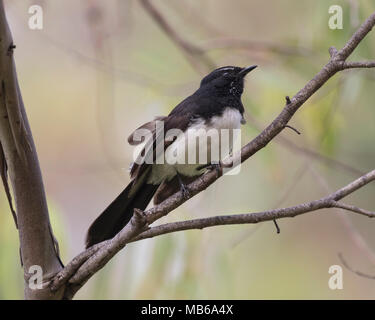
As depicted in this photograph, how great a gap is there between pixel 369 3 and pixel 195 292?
70.2 inches

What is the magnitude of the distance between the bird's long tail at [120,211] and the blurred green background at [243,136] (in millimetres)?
243

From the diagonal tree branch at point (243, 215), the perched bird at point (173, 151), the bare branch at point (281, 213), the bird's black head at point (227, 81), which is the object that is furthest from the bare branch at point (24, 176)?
the bird's black head at point (227, 81)

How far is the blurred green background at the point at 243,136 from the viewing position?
3.04m

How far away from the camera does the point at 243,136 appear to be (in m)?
3.47

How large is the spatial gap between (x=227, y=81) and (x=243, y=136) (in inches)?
15.7

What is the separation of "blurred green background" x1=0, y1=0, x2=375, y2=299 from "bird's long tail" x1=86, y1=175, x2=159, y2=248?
9.6 inches

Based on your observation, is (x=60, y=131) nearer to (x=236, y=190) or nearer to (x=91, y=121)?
(x=91, y=121)

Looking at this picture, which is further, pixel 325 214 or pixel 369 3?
pixel 325 214

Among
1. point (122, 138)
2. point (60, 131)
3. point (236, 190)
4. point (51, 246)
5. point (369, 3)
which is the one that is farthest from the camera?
point (60, 131)

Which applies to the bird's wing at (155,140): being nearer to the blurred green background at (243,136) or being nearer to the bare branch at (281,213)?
the blurred green background at (243,136)

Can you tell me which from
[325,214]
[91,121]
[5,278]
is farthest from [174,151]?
[325,214]

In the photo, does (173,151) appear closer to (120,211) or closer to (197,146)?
(197,146)

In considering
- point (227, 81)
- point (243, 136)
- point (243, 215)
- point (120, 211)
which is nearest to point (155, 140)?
point (120, 211)

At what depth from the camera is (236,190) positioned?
13.7ft
